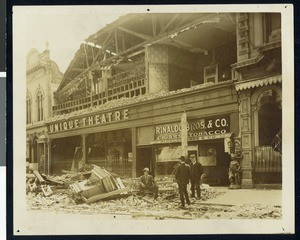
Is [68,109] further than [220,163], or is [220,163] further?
[68,109]

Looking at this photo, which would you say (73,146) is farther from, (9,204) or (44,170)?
(9,204)

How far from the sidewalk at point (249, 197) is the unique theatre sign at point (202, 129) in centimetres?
31

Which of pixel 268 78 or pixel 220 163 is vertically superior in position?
pixel 268 78

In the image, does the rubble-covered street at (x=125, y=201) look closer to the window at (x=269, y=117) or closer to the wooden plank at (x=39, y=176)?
the wooden plank at (x=39, y=176)

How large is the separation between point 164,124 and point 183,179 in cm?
33

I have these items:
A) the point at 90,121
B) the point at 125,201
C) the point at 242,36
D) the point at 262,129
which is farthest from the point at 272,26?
the point at 125,201

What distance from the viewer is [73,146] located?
A: 2.82 meters

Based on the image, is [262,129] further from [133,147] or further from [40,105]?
[40,105]

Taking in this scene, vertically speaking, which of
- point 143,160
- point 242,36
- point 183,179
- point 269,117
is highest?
point 242,36

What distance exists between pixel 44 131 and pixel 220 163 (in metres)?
1.04

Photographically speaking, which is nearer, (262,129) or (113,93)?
(262,129)

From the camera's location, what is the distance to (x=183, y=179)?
2730 mm

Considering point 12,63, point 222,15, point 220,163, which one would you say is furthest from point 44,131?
point 222,15

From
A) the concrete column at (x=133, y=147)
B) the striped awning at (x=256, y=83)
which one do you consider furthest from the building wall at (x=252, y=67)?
the concrete column at (x=133, y=147)
